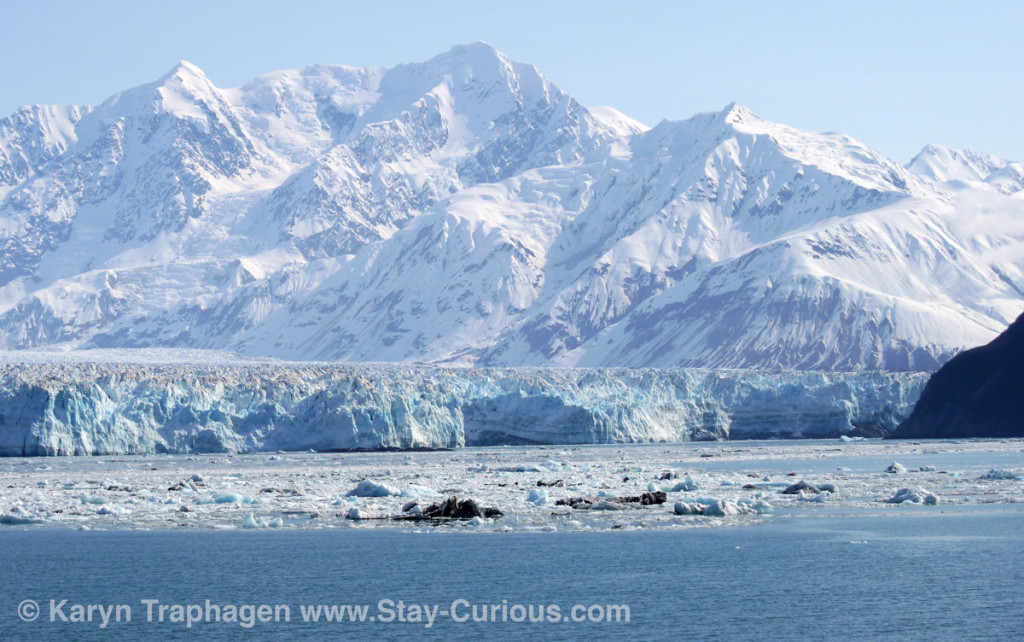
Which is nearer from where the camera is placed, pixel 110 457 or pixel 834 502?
pixel 834 502

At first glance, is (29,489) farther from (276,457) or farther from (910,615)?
(910,615)

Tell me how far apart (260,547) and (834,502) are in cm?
2552

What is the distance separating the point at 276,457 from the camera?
4505 inches

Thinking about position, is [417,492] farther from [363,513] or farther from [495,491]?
[363,513]

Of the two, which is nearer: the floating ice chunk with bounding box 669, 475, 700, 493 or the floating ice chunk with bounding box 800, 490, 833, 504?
the floating ice chunk with bounding box 800, 490, 833, 504

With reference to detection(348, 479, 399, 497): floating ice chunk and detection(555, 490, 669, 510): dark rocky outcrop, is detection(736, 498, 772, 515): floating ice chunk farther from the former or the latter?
detection(348, 479, 399, 497): floating ice chunk

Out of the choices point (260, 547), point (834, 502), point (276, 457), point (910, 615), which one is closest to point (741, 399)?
point (276, 457)

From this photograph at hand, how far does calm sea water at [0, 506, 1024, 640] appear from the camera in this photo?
36906 mm

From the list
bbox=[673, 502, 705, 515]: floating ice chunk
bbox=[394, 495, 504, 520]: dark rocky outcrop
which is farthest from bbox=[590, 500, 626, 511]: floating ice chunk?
bbox=[394, 495, 504, 520]: dark rocky outcrop

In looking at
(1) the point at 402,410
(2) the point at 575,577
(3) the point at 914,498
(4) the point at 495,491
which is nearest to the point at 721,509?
(3) the point at 914,498

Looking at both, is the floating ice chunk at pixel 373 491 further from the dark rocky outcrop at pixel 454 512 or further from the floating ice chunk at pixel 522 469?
the floating ice chunk at pixel 522 469

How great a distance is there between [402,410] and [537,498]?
64.0 meters

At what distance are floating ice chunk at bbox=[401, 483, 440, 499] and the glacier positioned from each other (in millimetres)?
54898

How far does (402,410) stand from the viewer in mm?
127125
